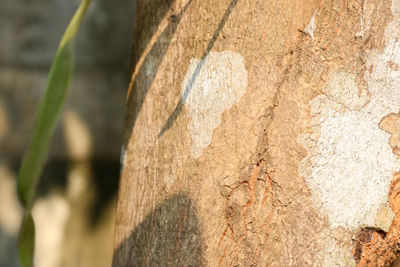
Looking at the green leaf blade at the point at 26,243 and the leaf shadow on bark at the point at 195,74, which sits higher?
the leaf shadow on bark at the point at 195,74

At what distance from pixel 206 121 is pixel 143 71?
5.5 inches

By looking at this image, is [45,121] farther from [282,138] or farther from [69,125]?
[69,125]

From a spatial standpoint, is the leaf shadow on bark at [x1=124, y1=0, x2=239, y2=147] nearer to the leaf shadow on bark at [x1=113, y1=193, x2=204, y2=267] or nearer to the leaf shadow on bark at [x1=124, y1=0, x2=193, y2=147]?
the leaf shadow on bark at [x1=124, y1=0, x2=193, y2=147]

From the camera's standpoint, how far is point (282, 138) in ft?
1.90

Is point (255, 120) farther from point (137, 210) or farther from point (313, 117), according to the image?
point (137, 210)

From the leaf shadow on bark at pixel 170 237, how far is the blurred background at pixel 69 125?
1.21m

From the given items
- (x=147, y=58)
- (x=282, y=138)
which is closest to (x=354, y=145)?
(x=282, y=138)

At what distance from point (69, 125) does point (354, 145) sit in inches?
55.3

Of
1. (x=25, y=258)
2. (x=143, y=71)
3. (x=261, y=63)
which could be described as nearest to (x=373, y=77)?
(x=261, y=63)

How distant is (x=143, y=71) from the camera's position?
0.68 m

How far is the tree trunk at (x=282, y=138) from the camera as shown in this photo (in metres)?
0.57

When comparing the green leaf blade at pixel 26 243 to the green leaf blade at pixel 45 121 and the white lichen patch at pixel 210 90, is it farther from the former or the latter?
the white lichen patch at pixel 210 90

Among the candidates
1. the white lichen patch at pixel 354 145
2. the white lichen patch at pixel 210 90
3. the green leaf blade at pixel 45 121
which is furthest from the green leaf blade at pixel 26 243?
the white lichen patch at pixel 354 145

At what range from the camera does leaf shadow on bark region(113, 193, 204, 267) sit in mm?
606
